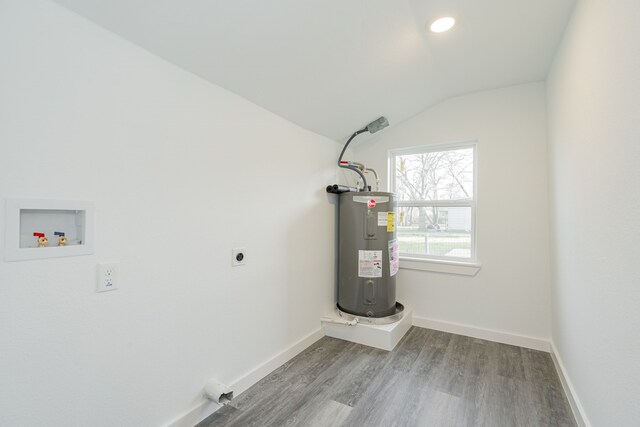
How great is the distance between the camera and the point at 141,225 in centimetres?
135

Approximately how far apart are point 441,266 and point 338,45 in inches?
84.6

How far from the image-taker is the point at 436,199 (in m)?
2.93

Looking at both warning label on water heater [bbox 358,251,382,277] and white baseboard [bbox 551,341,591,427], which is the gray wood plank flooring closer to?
white baseboard [bbox 551,341,591,427]

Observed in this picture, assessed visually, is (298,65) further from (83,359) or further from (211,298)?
(83,359)

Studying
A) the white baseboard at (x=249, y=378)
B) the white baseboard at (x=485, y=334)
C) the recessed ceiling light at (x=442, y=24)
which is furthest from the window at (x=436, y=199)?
the white baseboard at (x=249, y=378)

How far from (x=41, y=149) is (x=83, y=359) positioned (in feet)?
2.70

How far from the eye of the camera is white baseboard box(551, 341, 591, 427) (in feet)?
4.85

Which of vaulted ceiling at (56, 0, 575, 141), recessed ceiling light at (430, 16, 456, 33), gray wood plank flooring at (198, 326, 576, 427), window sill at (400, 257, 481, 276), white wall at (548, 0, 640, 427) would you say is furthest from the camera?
window sill at (400, 257, 481, 276)

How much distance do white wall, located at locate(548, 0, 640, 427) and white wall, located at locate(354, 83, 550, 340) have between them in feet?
1.76

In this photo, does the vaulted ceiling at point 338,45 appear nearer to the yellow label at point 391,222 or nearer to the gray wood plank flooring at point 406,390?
the yellow label at point 391,222

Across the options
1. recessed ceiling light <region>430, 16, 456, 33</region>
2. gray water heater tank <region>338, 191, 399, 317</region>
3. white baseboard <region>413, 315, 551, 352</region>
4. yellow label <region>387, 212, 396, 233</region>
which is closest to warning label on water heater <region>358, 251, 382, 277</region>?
gray water heater tank <region>338, 191, 399, 317</region>

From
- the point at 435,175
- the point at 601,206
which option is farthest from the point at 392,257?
the point at 601,206

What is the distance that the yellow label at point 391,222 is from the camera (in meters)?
2.59

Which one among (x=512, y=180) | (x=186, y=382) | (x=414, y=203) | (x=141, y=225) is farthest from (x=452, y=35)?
(x=186, y=382)
